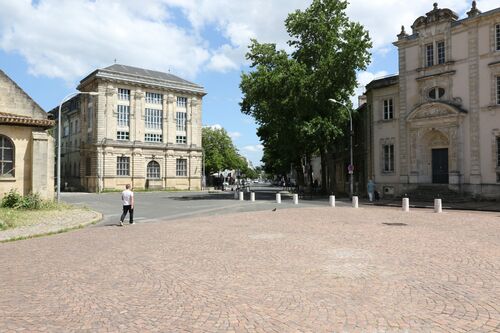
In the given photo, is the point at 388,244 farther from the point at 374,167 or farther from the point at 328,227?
the point at 374,167

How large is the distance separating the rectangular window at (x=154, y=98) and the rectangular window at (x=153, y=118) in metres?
1.33

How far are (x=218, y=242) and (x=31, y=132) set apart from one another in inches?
657

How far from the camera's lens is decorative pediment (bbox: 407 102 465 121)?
28967 millimetres

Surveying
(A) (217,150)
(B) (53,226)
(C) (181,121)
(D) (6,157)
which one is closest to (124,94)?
(C) (181,121)

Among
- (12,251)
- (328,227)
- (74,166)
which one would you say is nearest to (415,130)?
(328,227)

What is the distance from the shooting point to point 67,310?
568 centimetres

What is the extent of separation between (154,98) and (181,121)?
17.6 feet

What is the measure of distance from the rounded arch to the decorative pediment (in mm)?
39192

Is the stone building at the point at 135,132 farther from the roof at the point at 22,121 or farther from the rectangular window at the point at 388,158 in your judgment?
the rectangular window at the point at 388,158

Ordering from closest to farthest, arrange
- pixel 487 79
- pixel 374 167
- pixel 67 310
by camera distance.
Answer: pixel 67 310 → pixel 487 79 → pixel 374 167

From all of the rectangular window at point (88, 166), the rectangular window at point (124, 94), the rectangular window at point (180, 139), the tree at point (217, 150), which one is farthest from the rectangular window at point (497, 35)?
the tree at point (217, 150)

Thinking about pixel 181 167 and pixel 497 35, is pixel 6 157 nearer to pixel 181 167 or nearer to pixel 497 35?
pixel 497 35

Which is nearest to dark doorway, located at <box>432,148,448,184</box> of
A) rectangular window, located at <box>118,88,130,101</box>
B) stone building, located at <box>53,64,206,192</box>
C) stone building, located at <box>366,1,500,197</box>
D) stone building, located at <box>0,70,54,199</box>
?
stone building, located at <box>366,1,500,197</box>

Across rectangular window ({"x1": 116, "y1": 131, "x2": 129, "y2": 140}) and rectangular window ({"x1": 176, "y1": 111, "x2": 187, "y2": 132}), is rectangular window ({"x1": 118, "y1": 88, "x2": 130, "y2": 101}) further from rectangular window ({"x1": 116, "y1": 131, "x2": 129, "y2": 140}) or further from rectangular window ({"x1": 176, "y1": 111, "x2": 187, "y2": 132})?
rectangular window ({"x1": 176, "y1": 111, "x2": 187, "y2": 132})
